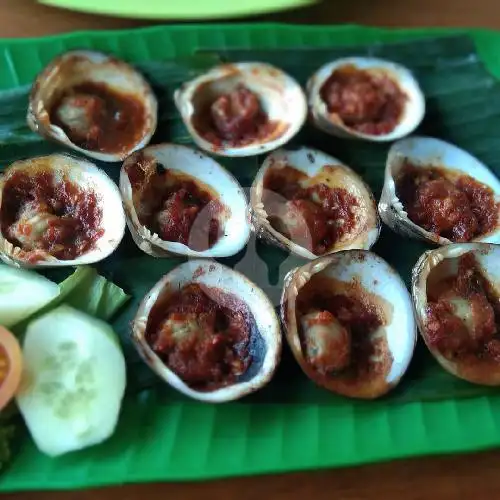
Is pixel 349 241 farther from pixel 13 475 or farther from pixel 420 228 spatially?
pixel 13 475

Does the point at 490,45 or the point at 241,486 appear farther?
the point at 490,45

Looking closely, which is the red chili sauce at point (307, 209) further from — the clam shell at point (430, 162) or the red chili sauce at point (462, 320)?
the red chili sauce at point (462, 320)

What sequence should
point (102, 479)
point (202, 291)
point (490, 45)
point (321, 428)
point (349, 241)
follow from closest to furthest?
1. point (102, 479)
2. point (321, 428)
3. point (202, 291)
4. point (349, 241)
5. point (490, 45)

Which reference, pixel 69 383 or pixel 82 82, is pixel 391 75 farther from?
pixel 69 383

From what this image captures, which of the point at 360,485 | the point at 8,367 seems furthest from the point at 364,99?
the point at 8,367

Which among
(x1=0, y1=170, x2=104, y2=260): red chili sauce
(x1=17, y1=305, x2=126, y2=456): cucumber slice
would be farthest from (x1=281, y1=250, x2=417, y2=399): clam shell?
(x1=0, y1=170, x2=104, y2=260): red chili sauce

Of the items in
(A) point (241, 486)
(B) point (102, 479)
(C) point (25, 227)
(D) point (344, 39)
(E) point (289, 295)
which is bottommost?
(A) point (241, 486)

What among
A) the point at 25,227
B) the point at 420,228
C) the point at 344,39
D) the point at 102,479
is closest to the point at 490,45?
the point at 344,39
